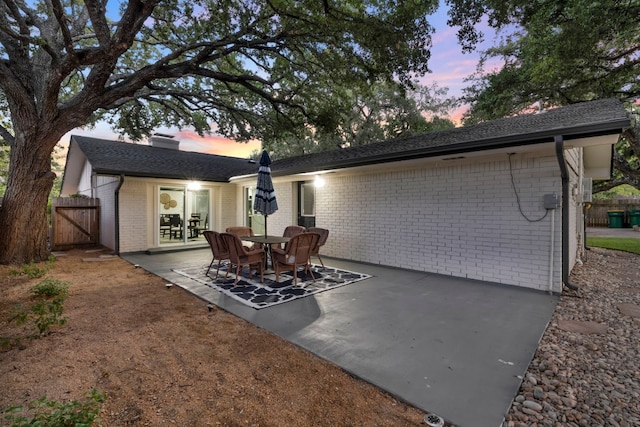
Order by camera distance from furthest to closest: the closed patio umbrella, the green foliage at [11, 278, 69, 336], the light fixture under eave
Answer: the light fixture under eave, the closed patio umbrella, the green foliage at [11, 278, 69, 336]

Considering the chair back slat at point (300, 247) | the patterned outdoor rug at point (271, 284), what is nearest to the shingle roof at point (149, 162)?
the patterned outdoor rug at point (271, 284)

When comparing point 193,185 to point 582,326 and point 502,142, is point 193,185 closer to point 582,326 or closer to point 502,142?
point 502,142

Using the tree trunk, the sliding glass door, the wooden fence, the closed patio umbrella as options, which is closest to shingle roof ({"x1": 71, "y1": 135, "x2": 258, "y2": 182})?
the sliding glass door

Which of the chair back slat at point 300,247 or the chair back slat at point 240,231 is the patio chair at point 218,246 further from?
the chair back slat at point 240,231

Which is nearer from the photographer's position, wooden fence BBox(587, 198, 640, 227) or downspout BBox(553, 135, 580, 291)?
downspout BBox(553, 135, 580, 291)

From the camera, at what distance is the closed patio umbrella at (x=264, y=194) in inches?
262

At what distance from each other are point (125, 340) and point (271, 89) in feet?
26.1

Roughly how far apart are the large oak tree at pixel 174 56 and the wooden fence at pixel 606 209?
19.1 meters

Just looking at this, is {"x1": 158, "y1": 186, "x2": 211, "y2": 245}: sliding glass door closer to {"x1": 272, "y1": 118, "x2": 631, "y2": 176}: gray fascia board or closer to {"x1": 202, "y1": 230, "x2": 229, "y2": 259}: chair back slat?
{"x1": 202, "y1": 230, "x2": 229, "y2": 259}: chair back slat

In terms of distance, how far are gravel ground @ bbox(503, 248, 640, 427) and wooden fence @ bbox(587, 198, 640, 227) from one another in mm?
18141

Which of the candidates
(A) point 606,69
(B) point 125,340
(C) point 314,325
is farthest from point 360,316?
(A) point 606,69

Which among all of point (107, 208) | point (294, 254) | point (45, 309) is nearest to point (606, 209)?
point (294, 254)

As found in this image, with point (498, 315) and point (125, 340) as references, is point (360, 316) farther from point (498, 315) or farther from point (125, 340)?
point (125, 340)

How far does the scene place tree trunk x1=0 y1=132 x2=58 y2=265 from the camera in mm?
6824
